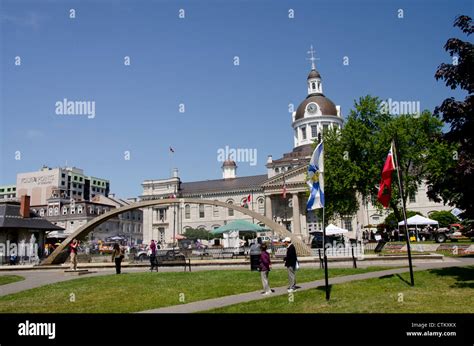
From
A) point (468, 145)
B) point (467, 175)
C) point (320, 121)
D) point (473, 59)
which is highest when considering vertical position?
point (320, 121)

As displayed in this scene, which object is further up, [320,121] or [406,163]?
[320,121]

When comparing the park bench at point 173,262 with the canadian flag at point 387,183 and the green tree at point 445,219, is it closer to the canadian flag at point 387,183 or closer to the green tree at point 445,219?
the canadian flag at point 387,183

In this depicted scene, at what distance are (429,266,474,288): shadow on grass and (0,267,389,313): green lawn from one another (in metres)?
3.05

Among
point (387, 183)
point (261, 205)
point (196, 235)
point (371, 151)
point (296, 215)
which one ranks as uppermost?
point (371, 151)

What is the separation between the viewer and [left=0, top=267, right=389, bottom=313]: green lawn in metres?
12.3

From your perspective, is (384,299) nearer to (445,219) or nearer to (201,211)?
(445,219)

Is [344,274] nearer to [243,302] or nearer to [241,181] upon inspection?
[243,302]

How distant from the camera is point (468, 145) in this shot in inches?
536

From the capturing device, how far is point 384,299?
11.2 meters

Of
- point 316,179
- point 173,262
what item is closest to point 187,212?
point 173,262

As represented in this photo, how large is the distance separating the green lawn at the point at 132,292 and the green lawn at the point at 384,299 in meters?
2.57
